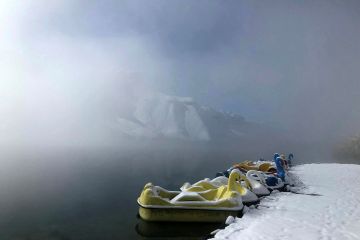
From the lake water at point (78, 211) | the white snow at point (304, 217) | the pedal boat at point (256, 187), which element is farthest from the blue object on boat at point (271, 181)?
the lake water at point (78, 211)

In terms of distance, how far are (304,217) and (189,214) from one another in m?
5.99

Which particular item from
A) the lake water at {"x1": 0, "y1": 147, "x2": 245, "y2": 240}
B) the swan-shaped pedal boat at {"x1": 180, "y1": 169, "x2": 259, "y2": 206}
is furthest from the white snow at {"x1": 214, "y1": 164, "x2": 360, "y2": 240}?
the lake water at {"x1": 0, "y1": 147, "x2": 245, "y2": 240}

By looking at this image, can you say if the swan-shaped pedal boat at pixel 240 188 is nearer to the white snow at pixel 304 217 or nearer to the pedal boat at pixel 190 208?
the white snow at pixel 304 217

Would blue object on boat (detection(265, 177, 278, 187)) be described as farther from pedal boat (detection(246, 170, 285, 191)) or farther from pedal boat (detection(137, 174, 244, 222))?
pedal boat (detection(137, 174, 244, 222))

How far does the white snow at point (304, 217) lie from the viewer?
13539mm

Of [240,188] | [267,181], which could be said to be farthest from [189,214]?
[267,181]

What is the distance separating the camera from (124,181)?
42125mm

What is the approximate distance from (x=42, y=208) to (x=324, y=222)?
21.2m

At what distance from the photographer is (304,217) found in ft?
52.7

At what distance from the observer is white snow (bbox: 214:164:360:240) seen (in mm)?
13539

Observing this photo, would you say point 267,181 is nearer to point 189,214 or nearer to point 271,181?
point 271,181

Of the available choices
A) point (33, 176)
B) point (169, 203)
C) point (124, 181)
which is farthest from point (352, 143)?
point (169, 203)

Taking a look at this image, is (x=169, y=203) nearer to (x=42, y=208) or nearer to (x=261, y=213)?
(x=261, y=213)

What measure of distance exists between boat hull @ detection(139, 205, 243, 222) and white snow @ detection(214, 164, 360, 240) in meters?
1.17
